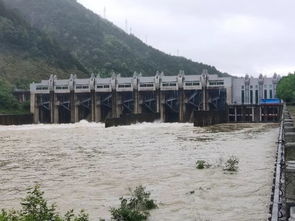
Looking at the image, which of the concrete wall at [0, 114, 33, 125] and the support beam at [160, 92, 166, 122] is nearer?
the concrete wall at [0, 114, 33, 125]

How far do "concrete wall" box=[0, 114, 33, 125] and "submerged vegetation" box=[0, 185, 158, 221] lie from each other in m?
67.8

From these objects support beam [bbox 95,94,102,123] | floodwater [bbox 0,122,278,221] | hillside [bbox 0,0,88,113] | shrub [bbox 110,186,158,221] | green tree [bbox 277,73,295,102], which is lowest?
floodwater [bbox 0,122,278,221]

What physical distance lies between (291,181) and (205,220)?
15.6ft

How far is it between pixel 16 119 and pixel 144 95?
25535 mm

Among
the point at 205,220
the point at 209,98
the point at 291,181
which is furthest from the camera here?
the point at 209,98

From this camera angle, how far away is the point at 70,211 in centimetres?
1048

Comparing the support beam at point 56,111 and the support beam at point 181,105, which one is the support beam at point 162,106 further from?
the support beam at point 56,111

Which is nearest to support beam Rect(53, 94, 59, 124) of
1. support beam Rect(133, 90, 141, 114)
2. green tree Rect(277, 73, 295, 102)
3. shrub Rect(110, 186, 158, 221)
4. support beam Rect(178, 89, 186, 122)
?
support beam Rect(133, 90, 141, 114)

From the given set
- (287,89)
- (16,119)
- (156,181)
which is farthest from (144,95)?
(156,181)

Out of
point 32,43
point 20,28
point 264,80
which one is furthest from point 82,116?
point 20,28

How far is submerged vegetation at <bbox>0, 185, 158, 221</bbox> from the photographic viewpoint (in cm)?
818

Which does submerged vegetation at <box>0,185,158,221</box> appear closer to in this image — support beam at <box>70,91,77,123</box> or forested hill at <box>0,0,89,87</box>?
support beam at <box>70,91,77,123</box>

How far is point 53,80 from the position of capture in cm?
9088

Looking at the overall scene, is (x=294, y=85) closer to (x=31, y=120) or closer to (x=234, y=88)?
(x=234, y=88)
